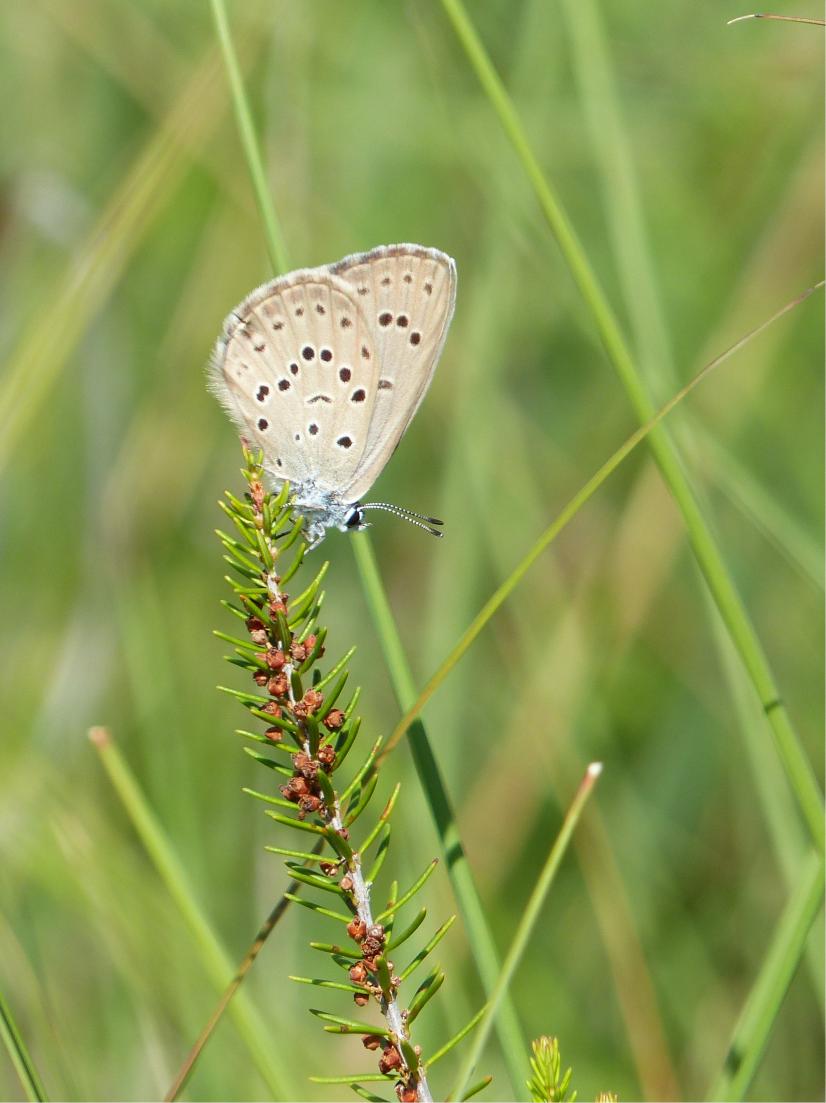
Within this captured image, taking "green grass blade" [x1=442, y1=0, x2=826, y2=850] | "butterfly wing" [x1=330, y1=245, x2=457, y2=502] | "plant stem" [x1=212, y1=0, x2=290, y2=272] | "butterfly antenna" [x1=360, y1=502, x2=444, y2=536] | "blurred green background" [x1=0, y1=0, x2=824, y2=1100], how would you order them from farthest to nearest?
"blurred green background" [x1=0, y1=0, x2=824, y2=1100]
"butterfly antenna" [x1=360, y1=502, x2=444, y2=536]
"butterfly wing" [x1=330, y1=245, x2=457, y2=502]
"plant stem" [x1=212, y1=0, x2=290, y2=272]
"green grass blade" [x1=442, y1=0, x2=826, y2=850]

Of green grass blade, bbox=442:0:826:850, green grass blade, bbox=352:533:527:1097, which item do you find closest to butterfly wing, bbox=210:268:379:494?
green grass blade, bbox=442:0:826:850

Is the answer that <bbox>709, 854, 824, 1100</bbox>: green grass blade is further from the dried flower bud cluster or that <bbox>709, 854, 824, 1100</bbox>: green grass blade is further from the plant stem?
the plant stem

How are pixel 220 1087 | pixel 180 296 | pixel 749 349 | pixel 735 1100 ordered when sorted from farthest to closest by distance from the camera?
pixel 180 296 < pixel 749 349 < pixel 220 1087 < pixel 735 1100

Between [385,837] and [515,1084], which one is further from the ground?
[385,837]

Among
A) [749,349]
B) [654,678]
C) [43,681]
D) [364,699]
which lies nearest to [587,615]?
[654,678]

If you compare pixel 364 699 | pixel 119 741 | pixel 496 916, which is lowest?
pixel 496 916

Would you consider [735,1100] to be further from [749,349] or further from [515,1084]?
[749,349]

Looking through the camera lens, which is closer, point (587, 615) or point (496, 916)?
point (496, 916)
